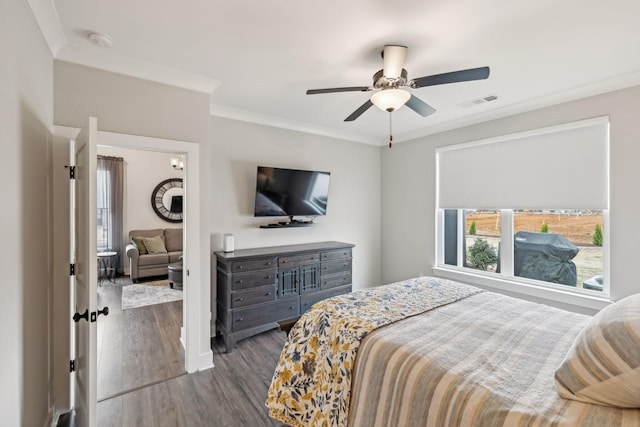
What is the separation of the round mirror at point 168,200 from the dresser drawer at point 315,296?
4.86 metres

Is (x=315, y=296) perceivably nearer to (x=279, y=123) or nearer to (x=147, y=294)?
→ (x=279, y=123)

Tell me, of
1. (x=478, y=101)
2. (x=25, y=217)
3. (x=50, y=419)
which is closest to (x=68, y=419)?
(x=50, y=419)

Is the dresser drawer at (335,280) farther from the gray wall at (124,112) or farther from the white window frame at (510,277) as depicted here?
the gray wall at (124,112)

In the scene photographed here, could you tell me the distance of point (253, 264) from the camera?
3.22 metres

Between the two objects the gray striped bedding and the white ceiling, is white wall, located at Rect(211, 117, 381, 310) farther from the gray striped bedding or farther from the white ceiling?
the gray striped bedding

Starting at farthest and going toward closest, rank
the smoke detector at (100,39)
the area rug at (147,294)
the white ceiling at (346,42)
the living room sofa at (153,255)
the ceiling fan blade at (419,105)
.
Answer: the living room sofa at (153,255)
the area rug at (147,294)
the ceiling fan blade at (419,105)
the smoke detector at (100,39)
the white ceiling at (346,42)

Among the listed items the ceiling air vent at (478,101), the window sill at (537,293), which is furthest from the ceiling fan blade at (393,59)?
the window sill at (537,293)

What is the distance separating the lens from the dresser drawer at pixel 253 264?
3.11 meters

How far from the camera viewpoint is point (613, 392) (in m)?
1.03

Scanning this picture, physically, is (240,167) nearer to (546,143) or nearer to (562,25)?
(562,25)

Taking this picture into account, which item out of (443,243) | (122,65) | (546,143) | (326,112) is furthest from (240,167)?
(546,143)

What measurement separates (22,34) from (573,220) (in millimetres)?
4667

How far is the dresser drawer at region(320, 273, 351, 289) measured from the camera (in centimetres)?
382

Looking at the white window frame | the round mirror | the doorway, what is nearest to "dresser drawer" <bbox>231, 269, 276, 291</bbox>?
the doorway
